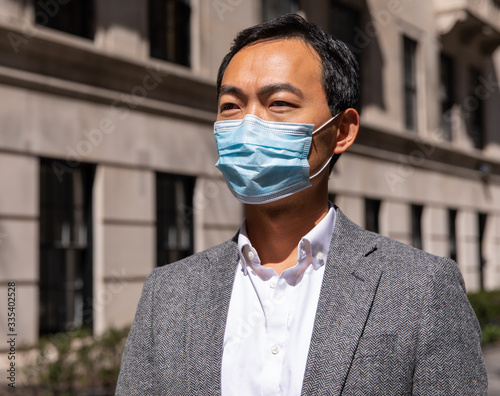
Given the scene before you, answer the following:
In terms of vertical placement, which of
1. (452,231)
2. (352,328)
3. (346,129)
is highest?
(452,231)

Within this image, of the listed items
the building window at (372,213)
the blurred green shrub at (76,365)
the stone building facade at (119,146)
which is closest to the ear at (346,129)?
the blurred green shrub at (76,365)

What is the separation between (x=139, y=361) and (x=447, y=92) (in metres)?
19.9

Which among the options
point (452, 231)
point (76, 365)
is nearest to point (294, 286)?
point (76, 365)

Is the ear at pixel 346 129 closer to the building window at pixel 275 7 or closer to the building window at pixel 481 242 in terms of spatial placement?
the building window at pixel 275 7

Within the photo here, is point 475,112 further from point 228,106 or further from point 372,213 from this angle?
point 228,106

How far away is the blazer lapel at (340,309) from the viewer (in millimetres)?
2303

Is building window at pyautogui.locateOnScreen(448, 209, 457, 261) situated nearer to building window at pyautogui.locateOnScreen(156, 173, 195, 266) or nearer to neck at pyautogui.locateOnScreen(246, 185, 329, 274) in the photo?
building window at pyautogui.locateOnScreen(156, 173, 195, 266)

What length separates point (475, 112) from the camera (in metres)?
22.5

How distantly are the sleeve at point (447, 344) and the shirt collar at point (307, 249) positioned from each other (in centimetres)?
41

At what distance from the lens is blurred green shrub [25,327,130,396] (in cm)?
798

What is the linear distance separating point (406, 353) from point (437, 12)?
64.0 feet

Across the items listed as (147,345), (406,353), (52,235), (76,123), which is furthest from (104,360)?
(406,353)

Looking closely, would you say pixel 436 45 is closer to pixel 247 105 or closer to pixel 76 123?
pixel 76 123

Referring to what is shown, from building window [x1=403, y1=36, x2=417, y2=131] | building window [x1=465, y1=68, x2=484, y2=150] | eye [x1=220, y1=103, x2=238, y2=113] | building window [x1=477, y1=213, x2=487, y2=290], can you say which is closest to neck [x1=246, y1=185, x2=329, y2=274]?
eye [x1=220, y1=103, x2=238, y2=113]
